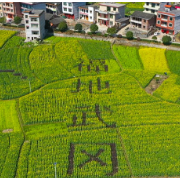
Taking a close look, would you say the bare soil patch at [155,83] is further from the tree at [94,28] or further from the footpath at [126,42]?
the tree at [94,28]

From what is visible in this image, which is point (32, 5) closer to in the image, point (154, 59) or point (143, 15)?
point (143, 15)

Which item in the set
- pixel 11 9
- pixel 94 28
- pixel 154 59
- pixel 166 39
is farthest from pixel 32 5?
pixel 154 59

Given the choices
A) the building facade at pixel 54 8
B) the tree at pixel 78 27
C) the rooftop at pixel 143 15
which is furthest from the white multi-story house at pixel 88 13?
the rooftop at pixel 143 15

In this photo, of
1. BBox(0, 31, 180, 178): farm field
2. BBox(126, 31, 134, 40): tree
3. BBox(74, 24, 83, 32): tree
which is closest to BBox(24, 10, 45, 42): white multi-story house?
BBox(0, 31, 180, 178): farm field

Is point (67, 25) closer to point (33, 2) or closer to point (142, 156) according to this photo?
point (33, 2)

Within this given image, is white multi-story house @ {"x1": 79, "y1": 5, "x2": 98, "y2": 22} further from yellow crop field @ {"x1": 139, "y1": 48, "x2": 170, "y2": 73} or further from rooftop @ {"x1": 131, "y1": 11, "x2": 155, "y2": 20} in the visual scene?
yellow crop field @ {"x1": 139, "y1": 48, "x2": 170, "y2": 73}
